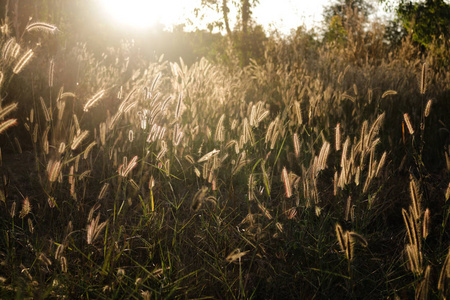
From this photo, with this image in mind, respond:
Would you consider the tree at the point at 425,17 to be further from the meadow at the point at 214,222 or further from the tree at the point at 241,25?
the meadow at the point at 214,222

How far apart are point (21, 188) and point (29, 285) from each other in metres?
1.26

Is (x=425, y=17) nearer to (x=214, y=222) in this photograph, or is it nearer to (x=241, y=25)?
(x=241, y=25)

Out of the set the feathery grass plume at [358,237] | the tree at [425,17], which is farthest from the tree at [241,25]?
the feathery grass plume at [358,237]

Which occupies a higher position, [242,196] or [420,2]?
[420,2]

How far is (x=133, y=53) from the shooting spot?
6996mm

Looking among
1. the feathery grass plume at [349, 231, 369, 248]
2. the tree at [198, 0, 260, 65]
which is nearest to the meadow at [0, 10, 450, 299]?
the feathery grass plume at [349, 231, 369, 248]

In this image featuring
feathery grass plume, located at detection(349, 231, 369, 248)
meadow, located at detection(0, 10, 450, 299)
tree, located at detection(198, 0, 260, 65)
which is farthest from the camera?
tree, located at detection(198, 0, 260, 65)

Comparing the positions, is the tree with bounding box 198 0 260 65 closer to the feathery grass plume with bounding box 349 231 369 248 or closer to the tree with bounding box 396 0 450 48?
the tree with bounding box 396 0 450 48

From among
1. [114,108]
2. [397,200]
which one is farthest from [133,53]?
[397,200]

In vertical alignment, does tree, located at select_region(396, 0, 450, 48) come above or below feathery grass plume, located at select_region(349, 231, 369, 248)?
above

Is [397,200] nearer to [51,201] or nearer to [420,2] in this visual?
[51,201]

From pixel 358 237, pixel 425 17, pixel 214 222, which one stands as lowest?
pixel 214 222

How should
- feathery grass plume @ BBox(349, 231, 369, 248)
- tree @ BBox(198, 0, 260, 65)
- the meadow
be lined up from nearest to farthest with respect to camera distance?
1. feathery grass plume @ BBox(349, 231, 369, 248)
2. the meadow
3. tree @ BBox(198, 0, 260, 65)

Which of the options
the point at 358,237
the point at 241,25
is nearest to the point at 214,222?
the point at 358,237
